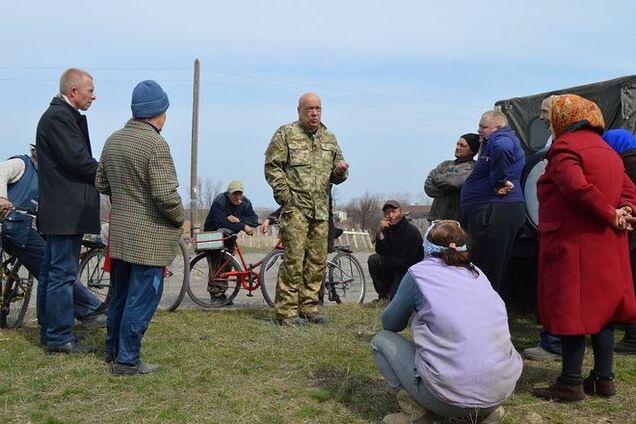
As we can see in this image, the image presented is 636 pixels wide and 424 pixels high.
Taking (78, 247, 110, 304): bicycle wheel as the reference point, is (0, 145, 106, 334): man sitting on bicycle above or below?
above

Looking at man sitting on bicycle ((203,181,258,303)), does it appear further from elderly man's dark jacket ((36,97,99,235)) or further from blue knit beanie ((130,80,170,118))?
blue knit beanie ((130,80,170,118))

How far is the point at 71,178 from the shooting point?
17.0 feet

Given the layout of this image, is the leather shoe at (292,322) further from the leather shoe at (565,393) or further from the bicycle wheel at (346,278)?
the leather shoe at (565,393)

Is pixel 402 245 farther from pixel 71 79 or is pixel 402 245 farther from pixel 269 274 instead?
pixel 71 79

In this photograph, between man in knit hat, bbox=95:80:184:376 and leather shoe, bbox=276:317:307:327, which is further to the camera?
leather shoe, bbox=276:317:307:327

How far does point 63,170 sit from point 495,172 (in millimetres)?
3245

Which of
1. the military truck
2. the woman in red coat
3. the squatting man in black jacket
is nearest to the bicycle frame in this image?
the squatting man in black jacket

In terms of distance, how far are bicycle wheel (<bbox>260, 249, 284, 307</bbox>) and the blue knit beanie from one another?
3.36 meters

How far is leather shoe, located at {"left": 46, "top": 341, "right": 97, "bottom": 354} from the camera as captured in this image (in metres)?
5.24

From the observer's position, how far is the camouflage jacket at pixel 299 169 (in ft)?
21.1

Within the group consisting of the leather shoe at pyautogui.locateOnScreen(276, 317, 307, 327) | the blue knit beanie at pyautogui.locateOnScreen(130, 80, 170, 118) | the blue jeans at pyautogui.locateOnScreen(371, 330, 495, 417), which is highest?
the blue knit beanie at pyautogui.locateOnScreen(130, 80, 170, 118)

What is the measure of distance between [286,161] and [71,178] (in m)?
2.00

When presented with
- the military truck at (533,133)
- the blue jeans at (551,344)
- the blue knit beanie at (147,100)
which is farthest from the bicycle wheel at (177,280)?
the blue jeans at (551,344)

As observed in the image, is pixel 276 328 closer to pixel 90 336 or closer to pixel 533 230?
pixel 90 336
